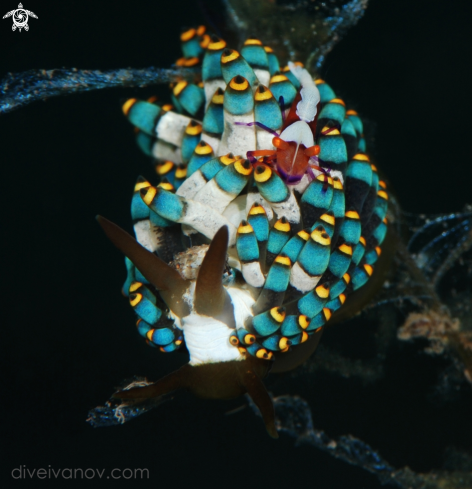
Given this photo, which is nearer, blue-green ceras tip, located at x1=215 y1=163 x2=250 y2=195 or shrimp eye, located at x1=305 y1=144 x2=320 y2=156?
blue-green ceras tip, located at x1=215 y1=163 x2=250 y2=195

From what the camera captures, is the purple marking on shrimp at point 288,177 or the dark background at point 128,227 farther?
the dark background at point 128,227

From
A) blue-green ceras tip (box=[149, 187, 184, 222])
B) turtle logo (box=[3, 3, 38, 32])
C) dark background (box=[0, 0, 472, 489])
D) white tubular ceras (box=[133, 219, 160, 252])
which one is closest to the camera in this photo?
blue-green ceras tip (box=[149, 187, 184, 222])

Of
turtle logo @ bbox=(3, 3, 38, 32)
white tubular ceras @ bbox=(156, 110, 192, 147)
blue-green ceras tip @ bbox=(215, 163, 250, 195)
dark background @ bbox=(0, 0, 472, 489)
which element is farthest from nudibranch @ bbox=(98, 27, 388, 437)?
turtle logo @ bbox=(3, 3, 38, 32)

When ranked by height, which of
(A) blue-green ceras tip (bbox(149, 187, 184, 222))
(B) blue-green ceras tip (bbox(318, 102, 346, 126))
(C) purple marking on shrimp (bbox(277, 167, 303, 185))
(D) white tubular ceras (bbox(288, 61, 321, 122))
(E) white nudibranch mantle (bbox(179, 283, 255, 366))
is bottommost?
(E) white nudibranch mantle (bbox(179, 283, 255, 366))

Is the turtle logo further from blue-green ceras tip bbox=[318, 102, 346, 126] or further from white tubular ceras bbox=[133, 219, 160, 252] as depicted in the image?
blue-green ceras tip bbox=[318, 102, 346, 126]

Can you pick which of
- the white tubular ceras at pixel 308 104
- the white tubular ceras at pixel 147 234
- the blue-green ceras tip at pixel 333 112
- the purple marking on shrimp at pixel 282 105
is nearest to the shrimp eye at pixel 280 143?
the white tubular ceras at pixel 308 104

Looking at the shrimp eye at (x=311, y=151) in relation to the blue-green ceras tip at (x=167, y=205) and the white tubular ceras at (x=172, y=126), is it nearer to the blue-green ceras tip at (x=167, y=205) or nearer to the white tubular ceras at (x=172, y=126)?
the blue-green ceras tip at (x=167, y=205)

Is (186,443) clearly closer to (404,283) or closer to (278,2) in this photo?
(404,283)
